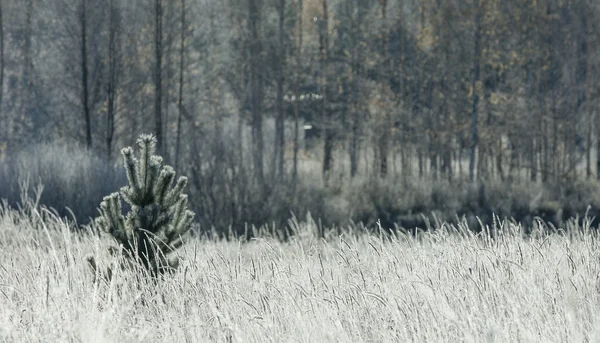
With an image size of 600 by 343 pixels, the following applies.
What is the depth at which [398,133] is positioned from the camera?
87.9 feet

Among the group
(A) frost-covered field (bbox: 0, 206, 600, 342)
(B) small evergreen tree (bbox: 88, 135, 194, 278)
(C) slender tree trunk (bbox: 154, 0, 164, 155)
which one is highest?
(C) slender tree trunk (bbox: 154, 0, 164, 155)

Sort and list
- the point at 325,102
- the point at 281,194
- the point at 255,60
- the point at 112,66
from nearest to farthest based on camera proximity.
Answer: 1. the point at 281,194
2. the point at 112,66
3. the point at 255,60
4. the point at 325,102

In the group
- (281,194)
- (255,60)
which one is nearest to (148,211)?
(281,194)

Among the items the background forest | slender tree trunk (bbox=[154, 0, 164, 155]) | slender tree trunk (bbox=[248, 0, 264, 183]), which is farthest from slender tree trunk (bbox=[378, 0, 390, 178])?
slender tree trunk (bbox=[154, 0, 164, 155])

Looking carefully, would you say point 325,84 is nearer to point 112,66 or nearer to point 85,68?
point 112,66

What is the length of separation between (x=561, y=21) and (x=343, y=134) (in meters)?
7.98

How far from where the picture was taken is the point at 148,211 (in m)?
5.02

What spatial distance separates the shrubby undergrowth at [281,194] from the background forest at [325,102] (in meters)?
0.05

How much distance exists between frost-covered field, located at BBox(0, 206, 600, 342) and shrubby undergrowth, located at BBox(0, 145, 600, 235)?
6456 mm

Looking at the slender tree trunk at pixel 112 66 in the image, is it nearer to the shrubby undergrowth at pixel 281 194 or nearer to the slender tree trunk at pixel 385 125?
the shrubby undergrowth at pixel 281 194

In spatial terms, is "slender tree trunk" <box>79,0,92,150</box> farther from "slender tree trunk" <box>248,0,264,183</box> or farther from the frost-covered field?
the frost-covered field

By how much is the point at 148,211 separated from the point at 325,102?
23832 millimetres

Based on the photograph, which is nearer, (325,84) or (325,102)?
(325,84)

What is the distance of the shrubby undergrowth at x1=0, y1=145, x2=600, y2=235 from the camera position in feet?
49.8
